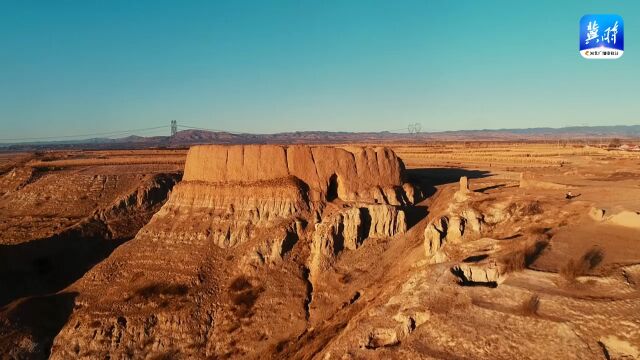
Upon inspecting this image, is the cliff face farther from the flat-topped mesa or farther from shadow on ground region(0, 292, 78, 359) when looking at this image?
shadow on ground region(0, 292, 78, 359)

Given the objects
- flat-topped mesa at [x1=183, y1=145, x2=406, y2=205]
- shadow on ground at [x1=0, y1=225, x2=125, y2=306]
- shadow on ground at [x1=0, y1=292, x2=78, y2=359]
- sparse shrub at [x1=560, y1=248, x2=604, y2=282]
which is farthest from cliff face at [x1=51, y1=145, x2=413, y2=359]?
sparse shrub at [x1=560, y1=248, x2=604, y2=282]

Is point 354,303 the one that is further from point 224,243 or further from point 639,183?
point 639,183

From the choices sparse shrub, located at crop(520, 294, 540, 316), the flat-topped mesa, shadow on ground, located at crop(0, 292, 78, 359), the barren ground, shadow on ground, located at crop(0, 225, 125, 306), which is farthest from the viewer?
shadow on ground, located at crop(0, 225, 125, 306)

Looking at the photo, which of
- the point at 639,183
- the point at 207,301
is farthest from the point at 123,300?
the point at 639,183

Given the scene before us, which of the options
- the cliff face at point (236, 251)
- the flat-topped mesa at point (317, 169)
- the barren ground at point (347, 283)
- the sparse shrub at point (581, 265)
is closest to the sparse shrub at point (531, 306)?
the barren ground at point (347, 283)

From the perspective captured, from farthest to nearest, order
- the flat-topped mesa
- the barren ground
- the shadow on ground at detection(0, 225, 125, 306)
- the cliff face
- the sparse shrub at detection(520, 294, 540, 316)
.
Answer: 1. the shadow on ground at detection(0, 225, 125, 306)
2. the flat-topped mesa
3. the cliff face
4. the sparse shrub at detection(520, 294, 540, 316)
5. the barren ground

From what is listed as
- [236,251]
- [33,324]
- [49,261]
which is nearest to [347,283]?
[236,251]
